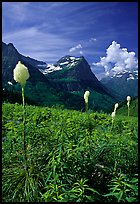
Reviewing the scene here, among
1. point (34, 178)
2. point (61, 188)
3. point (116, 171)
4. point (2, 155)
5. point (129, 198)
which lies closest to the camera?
point (129, 198)

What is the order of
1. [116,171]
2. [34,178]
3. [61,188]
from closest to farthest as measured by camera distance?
1. [61,188]
2. [34,178]
3. [116,171]

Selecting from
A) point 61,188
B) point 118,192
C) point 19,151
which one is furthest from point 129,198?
point 19,151

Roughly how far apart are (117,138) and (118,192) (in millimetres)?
1661

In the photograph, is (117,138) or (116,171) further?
(117,138)

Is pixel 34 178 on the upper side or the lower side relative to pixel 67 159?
lower

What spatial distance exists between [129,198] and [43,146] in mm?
2007

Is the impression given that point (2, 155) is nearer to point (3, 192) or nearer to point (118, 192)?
point (3, 192)

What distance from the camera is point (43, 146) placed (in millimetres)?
5285

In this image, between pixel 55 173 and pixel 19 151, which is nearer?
pixel 55 173

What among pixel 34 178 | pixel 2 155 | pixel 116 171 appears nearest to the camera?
pixel 34 178

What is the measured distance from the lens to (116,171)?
4.98 meters

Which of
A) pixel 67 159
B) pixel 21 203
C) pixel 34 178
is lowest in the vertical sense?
pixel 21 203

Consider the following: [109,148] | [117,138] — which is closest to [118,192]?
[109,148]

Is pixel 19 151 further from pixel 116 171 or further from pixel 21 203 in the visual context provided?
pixel 116 171
